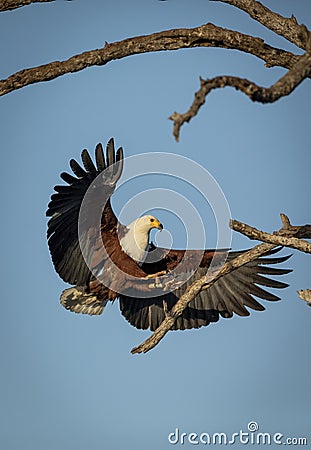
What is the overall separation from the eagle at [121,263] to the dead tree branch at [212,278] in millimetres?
1905

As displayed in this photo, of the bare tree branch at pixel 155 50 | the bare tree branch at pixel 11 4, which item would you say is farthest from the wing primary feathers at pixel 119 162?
the bare tree branch at pixel 11 4

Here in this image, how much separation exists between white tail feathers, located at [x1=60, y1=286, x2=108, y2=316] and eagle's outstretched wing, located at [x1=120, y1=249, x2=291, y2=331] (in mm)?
290

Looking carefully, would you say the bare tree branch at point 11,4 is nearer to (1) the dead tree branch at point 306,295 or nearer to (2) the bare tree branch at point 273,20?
(2) the bare tree branch at point 273,20

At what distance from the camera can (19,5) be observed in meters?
6.33

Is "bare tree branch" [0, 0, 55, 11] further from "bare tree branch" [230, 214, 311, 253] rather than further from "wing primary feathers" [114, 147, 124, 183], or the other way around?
"bare tree branch" [230, 214, 311, 253]

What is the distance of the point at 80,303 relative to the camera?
9188 mm

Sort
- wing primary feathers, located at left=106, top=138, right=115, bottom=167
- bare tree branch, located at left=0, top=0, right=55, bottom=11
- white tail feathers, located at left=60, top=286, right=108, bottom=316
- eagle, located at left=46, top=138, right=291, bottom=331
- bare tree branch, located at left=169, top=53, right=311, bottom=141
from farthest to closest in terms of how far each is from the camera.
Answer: white tail feathers, located at left=60, top=286, right=108, bottom=316, eagle, located at left=46, top=138, right=291, bottom=331, wing primary feathers, located at left=106, top=138, right=115, bottom=167, bare tree branch, located at left=0, top=0, right=55, bottom=11, bare tree branch, located at left=169, top=53, right=311, bottom=141

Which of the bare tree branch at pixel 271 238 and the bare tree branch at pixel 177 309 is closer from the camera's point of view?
the bare tree branch at pixel 271 238

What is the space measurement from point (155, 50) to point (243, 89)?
88.7 inches

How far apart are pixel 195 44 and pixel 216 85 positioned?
7.56 feet

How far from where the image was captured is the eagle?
27.0 feet

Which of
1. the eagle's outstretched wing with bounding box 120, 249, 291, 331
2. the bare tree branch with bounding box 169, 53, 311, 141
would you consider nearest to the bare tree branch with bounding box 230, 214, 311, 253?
the bare tree branch with bounding box 169, 53, 311, 141

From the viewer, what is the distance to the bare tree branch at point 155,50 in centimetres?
604

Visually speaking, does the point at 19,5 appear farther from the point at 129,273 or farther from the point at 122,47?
the point at 129,273
